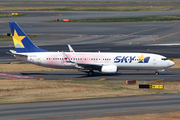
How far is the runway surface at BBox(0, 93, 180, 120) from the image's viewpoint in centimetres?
3353

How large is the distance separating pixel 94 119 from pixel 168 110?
925 centimetres

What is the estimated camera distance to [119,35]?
381 feet

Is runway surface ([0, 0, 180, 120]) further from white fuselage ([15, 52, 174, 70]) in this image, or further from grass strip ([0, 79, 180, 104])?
grass strip ([0, 79, 180, 104])

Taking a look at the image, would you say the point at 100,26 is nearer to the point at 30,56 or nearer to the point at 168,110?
the point at 30,56

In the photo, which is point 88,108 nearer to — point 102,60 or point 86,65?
point 86,65

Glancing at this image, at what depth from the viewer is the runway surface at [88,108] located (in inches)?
1320

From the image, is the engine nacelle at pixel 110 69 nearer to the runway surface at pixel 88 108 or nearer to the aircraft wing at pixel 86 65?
the aircraft wing at pixel 86 65

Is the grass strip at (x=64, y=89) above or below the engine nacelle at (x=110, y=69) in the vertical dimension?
below

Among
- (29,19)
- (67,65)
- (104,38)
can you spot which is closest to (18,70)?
(67,65)

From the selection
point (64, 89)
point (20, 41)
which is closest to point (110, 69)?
point (64, 89)

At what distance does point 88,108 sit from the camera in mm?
36625

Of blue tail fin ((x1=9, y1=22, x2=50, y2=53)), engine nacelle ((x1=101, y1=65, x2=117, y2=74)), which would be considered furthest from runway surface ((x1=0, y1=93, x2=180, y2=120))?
blue tail fin ((x1=9, y1=22, x2=50, y2=53))

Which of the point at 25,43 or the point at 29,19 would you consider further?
the point at 29,19

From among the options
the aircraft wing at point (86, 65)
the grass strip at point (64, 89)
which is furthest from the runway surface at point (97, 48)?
the grass strip at point (64, 89)
